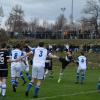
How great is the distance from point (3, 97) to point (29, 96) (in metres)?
1.38

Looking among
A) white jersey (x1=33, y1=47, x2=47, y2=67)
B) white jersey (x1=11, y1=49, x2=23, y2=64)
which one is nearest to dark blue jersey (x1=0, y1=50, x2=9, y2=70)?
white jersey (x1=33, y1=47, x2=47, y2=67)

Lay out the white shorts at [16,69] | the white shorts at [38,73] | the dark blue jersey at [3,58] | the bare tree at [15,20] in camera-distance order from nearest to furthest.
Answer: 1. the dark blue jersey at [3,58]
2. the white shorts at [38,73]
3. the white shorts at [16,69]
4. the bare tree at [15,20]

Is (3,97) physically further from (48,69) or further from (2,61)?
(48,69)

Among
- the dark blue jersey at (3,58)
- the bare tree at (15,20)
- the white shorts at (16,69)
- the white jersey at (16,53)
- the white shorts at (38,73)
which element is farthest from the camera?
the bare tree at (15,20)

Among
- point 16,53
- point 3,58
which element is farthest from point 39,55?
point 16,53

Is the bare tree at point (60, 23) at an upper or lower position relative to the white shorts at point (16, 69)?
upper

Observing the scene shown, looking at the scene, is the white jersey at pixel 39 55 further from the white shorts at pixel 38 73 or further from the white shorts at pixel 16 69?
the white shorts at pixel 16 69

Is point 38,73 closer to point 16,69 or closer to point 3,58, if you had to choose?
point 3,58

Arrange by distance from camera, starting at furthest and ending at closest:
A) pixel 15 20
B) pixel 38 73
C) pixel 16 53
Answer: pixel 15 20 → pixel 16 53 → pixel 38 73

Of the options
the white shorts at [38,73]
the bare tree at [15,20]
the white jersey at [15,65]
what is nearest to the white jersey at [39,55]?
the white shorts at [38,73]

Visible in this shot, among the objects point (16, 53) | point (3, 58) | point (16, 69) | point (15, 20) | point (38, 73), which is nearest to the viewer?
point (3, 58)

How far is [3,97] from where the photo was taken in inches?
778

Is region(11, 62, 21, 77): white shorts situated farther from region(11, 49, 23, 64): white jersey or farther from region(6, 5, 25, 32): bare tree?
region(6, 5, 25, 32): bare tree

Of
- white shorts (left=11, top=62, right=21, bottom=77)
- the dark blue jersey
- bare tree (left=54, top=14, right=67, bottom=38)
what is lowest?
white shorts (left=11, top=62, right=21, bottom=77)
